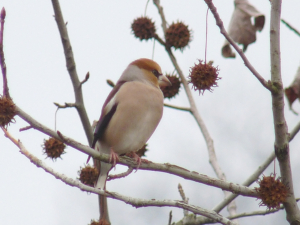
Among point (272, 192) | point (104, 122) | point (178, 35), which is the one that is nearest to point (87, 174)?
point (104, 122)

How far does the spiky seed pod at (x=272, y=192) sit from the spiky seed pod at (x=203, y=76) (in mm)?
A: 667

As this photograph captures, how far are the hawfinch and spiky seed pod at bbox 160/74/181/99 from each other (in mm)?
405

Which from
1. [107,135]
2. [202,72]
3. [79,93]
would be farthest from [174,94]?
[202,72]

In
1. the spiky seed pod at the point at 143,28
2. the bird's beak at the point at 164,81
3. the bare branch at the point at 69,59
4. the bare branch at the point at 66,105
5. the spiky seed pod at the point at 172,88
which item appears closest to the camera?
the bare branch at the point at 66,105

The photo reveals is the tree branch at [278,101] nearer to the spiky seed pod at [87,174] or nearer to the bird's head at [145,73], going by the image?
the spiky seed pod at [87,174]

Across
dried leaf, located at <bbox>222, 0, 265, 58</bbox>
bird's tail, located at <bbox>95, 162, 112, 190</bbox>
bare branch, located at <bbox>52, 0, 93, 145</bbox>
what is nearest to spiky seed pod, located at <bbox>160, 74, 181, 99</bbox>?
dried leaf, located at <bbox>222, 0, 265, 58</bbox>

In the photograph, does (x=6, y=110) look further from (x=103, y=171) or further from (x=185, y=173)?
(x=103, y=171)

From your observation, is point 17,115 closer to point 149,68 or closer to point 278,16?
point 278,16

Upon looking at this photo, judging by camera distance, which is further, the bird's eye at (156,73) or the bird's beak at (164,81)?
the bird's eye at (156,73)

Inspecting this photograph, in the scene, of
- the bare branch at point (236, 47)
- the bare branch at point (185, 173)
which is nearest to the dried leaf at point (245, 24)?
the bare branch at point (236, 47)

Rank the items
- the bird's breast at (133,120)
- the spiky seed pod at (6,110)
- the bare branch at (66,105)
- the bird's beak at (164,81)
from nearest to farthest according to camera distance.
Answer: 1. the spiky seed pod at (6,110)
2. the bare branch at (66,105)
3. the bird's breast at (133,120)
4. the bird's beak at (164,81)

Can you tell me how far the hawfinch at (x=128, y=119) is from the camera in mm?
3812

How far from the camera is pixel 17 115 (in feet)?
7.73

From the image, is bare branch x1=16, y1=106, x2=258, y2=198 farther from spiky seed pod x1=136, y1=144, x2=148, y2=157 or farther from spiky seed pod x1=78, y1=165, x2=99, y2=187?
spiky seed pod x1=136, y1=144, x2=148, y2=157
